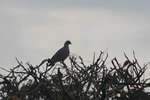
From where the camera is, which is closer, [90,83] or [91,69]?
[90,83]

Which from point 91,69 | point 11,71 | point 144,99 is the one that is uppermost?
point 11,71

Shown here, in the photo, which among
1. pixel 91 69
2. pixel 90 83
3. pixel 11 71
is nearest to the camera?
pixel 90 83

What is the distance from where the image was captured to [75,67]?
595 centimetres

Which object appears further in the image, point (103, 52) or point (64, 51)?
point (64, 51)

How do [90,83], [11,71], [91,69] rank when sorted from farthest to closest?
[11,71] → [91,69] → [90,83]

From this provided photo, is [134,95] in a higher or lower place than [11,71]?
lower

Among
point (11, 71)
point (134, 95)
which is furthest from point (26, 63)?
point (134, 95)

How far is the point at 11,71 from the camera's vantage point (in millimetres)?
6207

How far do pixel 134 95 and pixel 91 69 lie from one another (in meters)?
0.68

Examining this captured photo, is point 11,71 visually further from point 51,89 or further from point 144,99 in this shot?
point 144,99

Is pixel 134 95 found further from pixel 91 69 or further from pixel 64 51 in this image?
pixel 64 51

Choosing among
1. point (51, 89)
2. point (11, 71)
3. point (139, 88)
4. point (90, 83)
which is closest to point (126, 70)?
point (139, 88)

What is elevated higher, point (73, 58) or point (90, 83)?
point (73, 58)

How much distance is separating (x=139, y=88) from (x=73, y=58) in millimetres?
1214
